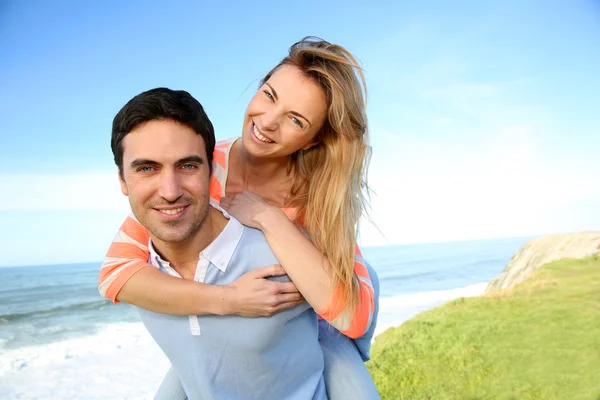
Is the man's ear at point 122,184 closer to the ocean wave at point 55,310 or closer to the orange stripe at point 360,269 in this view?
the orange stripe at point 360,269

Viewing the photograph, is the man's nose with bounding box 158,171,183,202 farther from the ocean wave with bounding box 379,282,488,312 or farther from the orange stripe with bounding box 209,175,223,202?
A: the ocean wave with bounding box 379,282,488,312

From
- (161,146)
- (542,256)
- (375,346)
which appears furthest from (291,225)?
(542,256)

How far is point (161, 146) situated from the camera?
188 centimetres

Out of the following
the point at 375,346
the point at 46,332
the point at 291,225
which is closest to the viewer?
the point at 291,225

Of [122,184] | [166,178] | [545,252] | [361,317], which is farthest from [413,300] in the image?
[166,178]

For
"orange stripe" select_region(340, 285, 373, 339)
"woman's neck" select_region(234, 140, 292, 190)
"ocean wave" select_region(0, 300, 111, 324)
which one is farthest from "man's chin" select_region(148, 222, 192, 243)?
"ocean wave" select_region(0, 300, 111, 324)

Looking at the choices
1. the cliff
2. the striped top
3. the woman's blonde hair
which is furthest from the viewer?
the cliff

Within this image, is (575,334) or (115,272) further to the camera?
(575,334)

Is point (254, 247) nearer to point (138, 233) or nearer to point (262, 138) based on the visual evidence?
point (138, 233)

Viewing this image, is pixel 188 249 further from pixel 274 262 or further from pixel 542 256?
pixel 542 256

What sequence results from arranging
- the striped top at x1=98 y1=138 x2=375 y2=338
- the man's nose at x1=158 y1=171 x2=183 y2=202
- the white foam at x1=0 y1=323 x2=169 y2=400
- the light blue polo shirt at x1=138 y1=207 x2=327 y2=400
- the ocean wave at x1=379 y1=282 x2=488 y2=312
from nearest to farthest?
1. the man's nose at x1=158 y1=171 x2=183 y2=202
2. the light blue polo shirt at x1=138 y1=207 x2=327 y2=400
3. the striped top at x1=98 y1=138 x2=375 y2=338
4. the white foam at x1=0 y1=323 x2=169 y2=400
5. the ocean wave at x1=379 y1=282 x2=488 y2=312

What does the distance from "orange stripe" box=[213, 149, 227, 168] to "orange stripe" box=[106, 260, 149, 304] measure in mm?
767

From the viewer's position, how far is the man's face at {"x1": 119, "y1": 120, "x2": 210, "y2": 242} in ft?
6.18

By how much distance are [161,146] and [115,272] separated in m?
0.58
